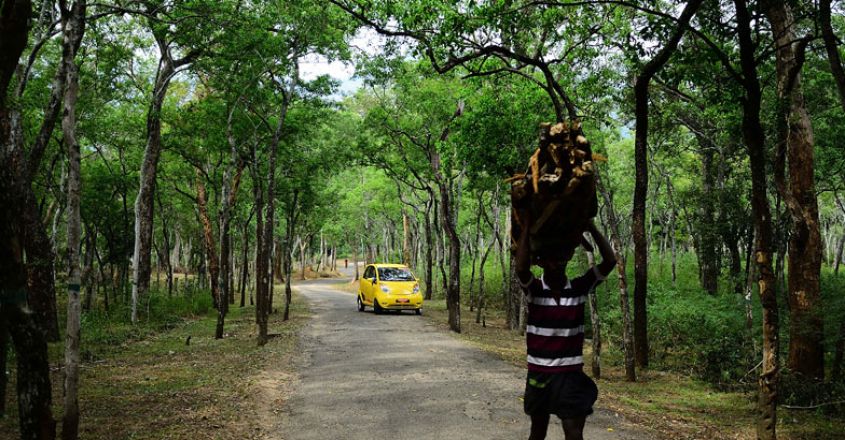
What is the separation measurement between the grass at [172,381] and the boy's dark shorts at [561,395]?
372 cm

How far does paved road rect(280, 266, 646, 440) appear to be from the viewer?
6320 mm

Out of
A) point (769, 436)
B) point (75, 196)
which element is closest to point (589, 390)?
point (769, 436)

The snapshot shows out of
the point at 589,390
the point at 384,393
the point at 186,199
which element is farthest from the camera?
the point at 186,199

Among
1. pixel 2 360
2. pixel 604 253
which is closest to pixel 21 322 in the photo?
pixel 2 360

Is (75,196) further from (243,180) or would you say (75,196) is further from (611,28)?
(243,180)

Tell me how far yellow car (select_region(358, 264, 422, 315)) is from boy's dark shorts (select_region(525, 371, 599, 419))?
1753cm

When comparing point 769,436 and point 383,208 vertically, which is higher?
point 383,208

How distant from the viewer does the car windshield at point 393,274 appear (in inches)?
866

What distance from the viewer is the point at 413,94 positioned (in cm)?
1931

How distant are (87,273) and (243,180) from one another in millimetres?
9363

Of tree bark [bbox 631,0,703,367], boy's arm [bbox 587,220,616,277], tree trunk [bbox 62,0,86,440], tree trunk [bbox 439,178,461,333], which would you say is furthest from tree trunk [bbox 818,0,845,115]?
tree trunk [bbox 439,178,461,333]

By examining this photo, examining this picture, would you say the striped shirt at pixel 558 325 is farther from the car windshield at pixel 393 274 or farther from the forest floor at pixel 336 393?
the car windshield at pixel 393 274

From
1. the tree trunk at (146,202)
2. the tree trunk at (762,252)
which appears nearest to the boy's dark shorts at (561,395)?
the tree trunk at (762,252)

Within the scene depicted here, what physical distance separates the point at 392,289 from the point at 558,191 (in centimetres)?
1836
